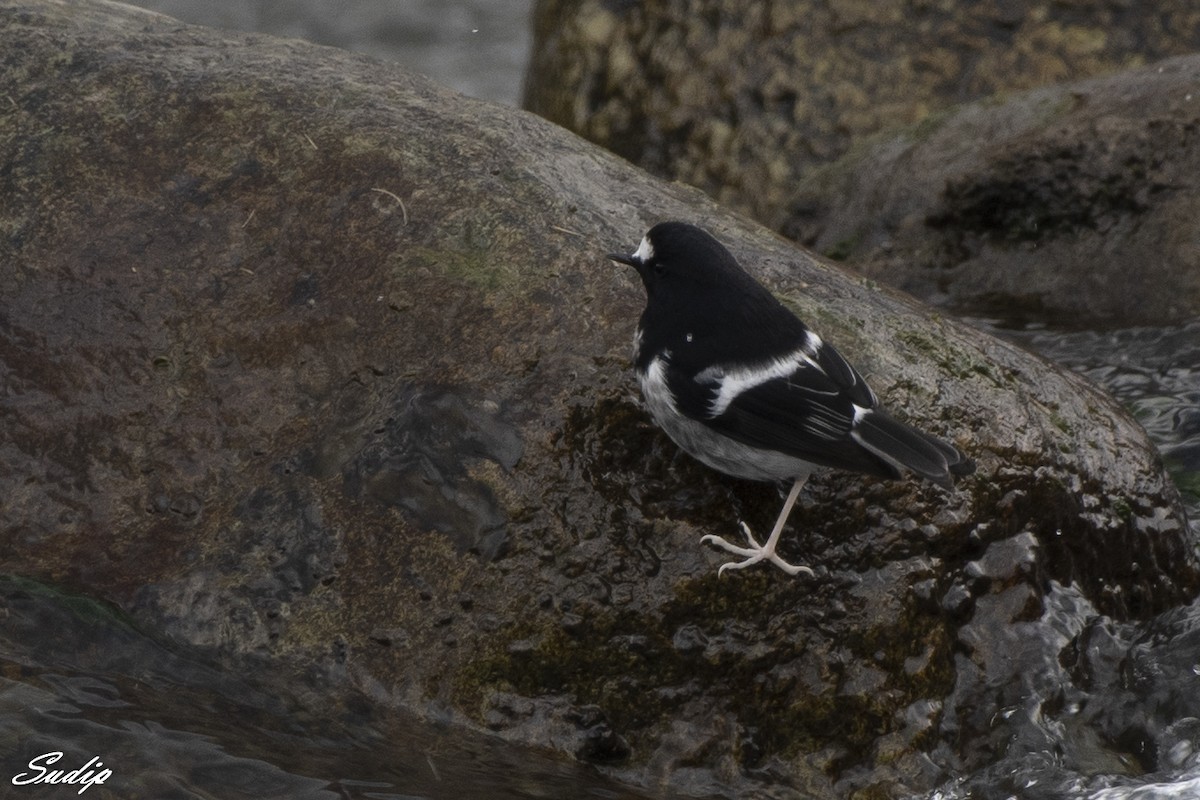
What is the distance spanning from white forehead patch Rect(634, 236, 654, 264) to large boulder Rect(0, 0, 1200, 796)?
215 mm

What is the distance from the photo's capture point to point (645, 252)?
4441 mm

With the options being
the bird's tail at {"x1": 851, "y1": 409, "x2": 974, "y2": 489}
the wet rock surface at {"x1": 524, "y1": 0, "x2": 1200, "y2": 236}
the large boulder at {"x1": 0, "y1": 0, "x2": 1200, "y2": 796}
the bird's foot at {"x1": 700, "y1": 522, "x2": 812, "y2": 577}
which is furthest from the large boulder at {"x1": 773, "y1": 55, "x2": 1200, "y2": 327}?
the bird's foot at {"x1": 700, "y1": 522, "x2": 812, "y2": 577}

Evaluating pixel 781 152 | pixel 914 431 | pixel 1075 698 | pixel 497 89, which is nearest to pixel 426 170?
pixel 914 431

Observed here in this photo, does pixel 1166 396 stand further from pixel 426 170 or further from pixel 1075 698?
pixel 426 170

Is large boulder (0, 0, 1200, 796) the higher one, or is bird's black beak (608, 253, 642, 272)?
bird's black beak (608, 253, 642, 272)

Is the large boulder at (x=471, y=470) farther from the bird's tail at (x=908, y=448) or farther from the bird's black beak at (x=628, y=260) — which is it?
the bird's tail at (x=908, y=448)

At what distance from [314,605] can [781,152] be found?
5768mm

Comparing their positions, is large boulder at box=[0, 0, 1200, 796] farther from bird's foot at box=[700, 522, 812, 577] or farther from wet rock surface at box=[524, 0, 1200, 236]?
wet rock surface at box=[524, 0, 1200, 236]

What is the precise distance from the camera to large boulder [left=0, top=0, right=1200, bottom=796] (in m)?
4.11

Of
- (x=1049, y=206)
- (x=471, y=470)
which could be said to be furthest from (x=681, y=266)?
(x=1049, y=206)

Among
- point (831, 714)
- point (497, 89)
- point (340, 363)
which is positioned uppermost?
point (340, 363)

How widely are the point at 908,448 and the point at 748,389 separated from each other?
52cm

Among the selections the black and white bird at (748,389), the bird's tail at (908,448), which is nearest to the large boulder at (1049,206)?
the black and white bird at (748,389)

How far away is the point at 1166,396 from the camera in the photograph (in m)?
6.15
